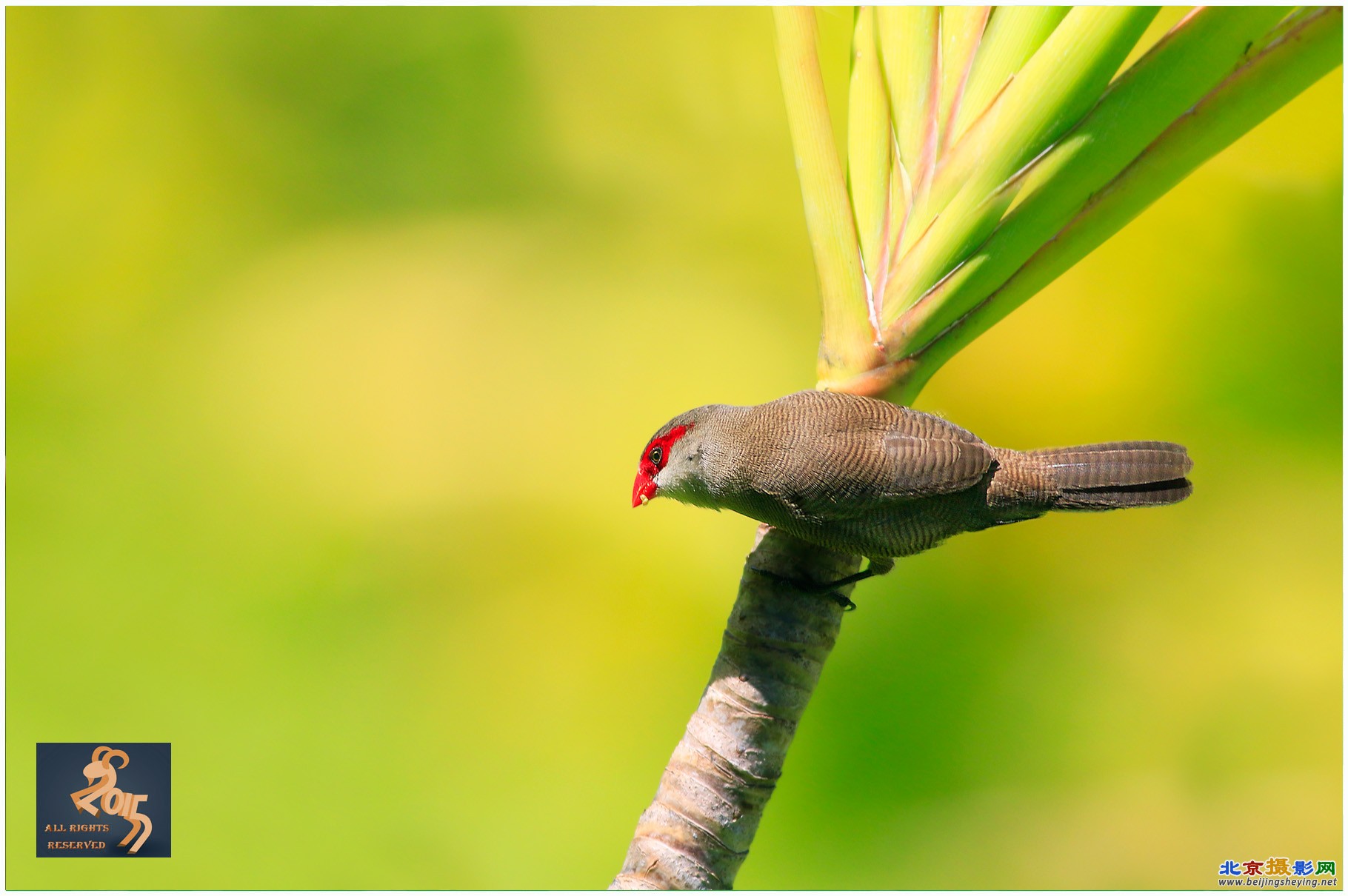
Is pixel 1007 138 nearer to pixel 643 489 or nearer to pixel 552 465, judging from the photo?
pixel 643 489

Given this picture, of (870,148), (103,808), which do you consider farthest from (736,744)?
(103,808)

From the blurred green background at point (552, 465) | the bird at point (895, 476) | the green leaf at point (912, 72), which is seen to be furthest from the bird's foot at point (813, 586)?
the blurred green background at point (552, 465)

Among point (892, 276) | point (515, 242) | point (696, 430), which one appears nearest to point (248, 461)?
point (515, 242)

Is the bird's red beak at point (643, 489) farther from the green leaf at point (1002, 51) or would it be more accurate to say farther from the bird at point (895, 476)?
the green leaf at point (1002, 51)

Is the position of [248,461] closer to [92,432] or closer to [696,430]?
[92,432]

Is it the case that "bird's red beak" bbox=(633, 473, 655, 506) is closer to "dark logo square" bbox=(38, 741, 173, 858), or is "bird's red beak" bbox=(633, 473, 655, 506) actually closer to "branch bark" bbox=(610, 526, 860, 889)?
"branch bark" bbox=(610, 526, 860, 889)

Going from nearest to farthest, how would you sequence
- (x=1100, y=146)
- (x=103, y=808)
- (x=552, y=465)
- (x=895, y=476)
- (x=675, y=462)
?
(x=1100, y=146), (x=895, y=476), (x=675, y=462), (x=103, y=808), (x=552, y=465)
